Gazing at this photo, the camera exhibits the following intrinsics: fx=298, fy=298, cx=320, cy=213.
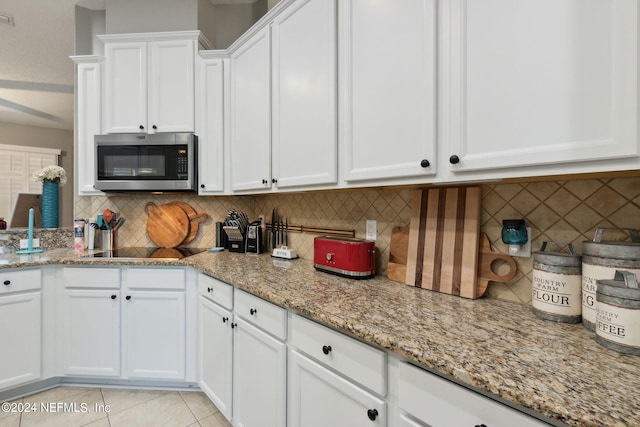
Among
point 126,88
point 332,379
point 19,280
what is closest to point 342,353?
point 332,379

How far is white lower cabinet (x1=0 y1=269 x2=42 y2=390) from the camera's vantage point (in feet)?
6.22

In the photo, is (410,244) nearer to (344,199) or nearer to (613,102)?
(344,199)

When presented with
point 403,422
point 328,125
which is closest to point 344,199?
point 328,125

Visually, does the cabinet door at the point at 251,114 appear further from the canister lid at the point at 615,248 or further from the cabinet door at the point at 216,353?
the canister lid at the point at 615,248

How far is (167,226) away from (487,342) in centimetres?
254

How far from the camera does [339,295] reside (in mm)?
1226

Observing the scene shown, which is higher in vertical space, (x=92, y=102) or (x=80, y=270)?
(x=92, y=102)

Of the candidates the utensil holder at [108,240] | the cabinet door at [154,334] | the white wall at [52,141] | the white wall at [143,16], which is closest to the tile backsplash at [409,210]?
the utensil holder at [108,240]

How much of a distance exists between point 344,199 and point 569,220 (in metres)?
1.08

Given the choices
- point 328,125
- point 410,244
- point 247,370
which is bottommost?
point 247,370

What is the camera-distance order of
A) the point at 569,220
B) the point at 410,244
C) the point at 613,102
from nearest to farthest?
the point at 613,102 → the point at 569,220 → the point at 410,244

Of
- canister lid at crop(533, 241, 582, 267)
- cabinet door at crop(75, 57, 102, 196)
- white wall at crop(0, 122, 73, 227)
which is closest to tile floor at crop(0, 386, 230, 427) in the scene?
cabinet door at crop(75, 57, 102, 196)

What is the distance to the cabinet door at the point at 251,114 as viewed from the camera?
1.86 m

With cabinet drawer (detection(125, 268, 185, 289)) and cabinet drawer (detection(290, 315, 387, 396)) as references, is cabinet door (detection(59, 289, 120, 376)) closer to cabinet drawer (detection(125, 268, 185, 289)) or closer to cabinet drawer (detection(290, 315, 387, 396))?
cabinet drawer (detection(125, 268, 185, 289))
